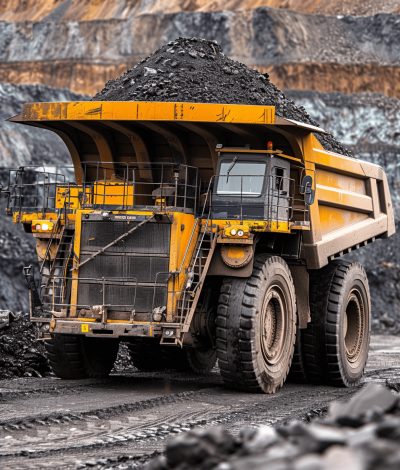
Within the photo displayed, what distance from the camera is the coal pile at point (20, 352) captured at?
10781 millimetres

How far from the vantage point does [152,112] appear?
888cm

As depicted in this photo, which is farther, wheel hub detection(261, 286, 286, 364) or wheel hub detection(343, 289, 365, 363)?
wheel hub detection(343, 289, 365, 363)

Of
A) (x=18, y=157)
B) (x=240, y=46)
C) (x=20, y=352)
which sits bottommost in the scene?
(x=20, y=352)

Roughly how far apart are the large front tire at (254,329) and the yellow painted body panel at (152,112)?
165 centimetres

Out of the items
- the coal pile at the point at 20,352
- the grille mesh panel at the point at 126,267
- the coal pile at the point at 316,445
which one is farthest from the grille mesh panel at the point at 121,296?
the coal pile at the point at 316,445

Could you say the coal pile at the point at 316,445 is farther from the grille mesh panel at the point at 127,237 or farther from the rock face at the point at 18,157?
the rock face at the point at 18,157

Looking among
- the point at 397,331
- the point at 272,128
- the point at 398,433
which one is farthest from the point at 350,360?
the point at 397,331

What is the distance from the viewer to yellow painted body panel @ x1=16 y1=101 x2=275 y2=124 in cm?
872

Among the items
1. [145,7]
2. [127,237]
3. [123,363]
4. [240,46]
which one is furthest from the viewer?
[145,7]

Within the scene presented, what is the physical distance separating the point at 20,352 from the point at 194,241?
12.5 ft

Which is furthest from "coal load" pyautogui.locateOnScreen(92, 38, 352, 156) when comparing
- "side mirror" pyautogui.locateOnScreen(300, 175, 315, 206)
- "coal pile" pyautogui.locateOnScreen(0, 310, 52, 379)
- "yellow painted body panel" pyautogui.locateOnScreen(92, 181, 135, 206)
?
"coal pile" pyautogui.locateOnScreen(0, 310, 52, 379)

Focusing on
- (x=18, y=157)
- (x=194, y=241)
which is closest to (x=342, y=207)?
(x=194, y=241)

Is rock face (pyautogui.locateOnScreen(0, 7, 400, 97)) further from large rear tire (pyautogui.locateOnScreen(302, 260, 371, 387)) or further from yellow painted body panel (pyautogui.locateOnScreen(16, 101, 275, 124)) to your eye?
yellow painted body panel (pyautogui.locateOnScreen(16, 101, 275, 124))

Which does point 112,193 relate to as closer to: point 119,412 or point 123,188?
point 123,188
